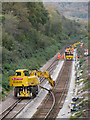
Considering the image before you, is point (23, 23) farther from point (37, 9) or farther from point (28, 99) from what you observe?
point (28, 99)

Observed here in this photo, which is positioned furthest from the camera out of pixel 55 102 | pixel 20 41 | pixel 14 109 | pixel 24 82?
pixel 20 41

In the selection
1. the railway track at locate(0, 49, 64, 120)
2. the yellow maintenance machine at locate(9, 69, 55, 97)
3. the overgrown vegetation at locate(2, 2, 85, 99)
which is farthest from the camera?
the overgrown vegetation at locate(2, 2, 85, 99)

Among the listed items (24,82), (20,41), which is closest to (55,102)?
(24,82)

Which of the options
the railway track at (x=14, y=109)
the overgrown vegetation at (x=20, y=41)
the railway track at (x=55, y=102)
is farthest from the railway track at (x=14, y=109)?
the overgrown vegetation at (x=20, y=41)

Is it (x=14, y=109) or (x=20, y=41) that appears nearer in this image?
(x=14, y=109)

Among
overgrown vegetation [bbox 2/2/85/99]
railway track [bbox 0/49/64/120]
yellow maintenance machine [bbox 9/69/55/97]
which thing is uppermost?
overgrown vegetation [bbox 2/2/85/99]

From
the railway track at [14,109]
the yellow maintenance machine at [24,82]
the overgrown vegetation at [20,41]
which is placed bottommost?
the railway track at [14,109]

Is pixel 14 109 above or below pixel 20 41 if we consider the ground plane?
below

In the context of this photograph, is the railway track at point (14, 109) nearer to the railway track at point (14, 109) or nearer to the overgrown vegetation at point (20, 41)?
the railway track at point (14, 109)

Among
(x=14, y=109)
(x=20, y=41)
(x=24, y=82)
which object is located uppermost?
(x=20, y=41)

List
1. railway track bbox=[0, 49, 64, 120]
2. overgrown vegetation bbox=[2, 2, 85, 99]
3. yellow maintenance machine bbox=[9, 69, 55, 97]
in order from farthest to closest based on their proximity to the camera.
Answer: overgrown vegetation bbox=[2, 2, 85, 99]
yellow maintenance machine bbox=[9, 69, 55, 97]
railway track bbox=[0, 49, 64, 120]

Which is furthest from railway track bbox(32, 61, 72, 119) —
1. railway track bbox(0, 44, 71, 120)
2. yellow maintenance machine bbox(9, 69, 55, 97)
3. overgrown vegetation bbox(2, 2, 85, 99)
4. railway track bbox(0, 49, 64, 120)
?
A: overgrown vegetation bbox(2, 2, 85, 99)

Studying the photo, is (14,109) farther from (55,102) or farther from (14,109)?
(55,102)

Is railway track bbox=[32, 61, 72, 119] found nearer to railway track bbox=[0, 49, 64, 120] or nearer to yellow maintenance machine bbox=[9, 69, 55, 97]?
railway track bbox=[0, 49, 64, 120]
